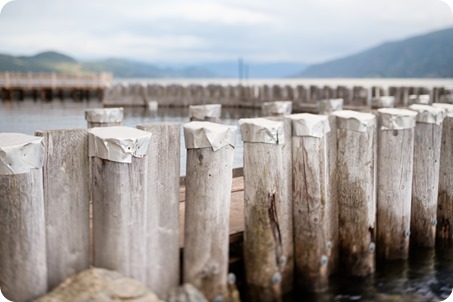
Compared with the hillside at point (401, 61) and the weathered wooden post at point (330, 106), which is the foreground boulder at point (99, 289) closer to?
the weathered wooden post at point (330, 106)

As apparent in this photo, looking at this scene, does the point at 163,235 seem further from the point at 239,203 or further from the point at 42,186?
A: the point at 239,203

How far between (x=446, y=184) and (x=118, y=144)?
512 cm

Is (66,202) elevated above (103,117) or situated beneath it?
situated beneath

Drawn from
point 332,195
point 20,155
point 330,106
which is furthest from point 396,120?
point 330,106

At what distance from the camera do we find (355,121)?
210 inches

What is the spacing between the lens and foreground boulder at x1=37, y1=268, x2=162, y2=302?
Answer: 138 inches

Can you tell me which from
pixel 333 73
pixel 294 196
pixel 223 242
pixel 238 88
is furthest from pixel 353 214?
pixel 333 73

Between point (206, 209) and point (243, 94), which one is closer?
point (206, 209)

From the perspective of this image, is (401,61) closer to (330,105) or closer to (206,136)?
(330,105)

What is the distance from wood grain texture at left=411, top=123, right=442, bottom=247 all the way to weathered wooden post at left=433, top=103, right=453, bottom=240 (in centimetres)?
47

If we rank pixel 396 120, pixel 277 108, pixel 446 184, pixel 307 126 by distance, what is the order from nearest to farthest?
pixel 307 126 < pixel 396 120 < pixel 446 184 < pixel 277 108

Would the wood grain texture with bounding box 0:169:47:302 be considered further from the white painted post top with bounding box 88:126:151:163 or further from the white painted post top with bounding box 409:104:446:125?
the white painted post top with bounding box 409:104:446:125

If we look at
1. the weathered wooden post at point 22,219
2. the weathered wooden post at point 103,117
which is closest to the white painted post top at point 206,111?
the weathered wooden post at point 103,117

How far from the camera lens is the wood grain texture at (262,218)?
4582 millimetres
